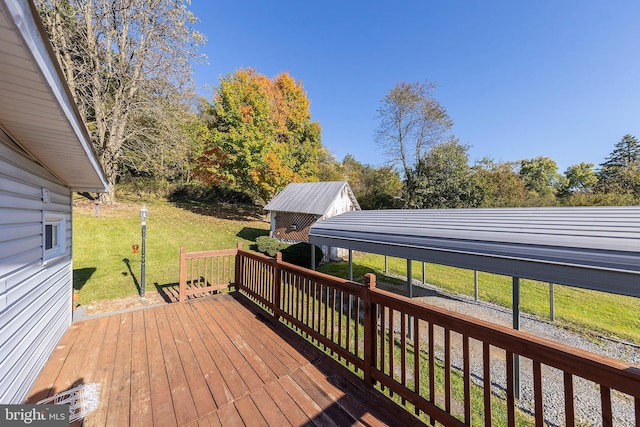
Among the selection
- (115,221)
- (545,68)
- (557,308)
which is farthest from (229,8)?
(557,308)

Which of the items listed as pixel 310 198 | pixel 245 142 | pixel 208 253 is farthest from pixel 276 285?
pixel 245 142

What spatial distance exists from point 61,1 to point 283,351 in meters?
14.3

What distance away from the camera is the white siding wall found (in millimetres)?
1975

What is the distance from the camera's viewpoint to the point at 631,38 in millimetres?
6758

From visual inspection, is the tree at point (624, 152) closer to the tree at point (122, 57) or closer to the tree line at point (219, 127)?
the tree line at point (219, 127)

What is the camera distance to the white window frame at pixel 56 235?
3.19 meters

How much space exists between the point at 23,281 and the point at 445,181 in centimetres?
1759

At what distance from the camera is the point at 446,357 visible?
1854mm

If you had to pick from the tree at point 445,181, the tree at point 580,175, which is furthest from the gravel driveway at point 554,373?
the tree at point 580,175

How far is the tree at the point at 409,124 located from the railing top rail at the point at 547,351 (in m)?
16.8

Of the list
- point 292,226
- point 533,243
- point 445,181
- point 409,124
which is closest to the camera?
point 533,243

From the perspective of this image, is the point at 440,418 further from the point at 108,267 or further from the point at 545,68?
the point at 545,68

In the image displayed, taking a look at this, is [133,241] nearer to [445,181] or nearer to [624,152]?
[445,181]

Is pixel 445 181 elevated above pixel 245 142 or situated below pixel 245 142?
below
